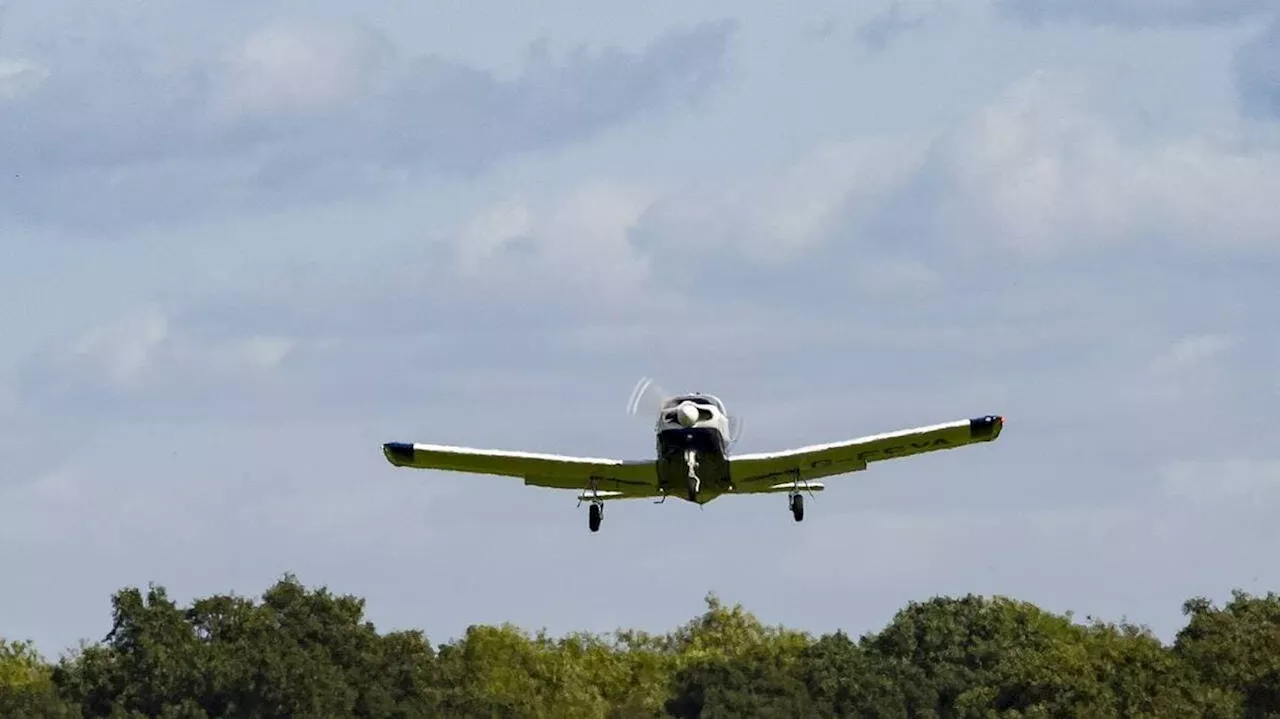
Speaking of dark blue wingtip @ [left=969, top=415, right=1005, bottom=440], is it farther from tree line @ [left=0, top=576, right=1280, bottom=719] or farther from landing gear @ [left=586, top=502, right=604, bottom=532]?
tree line @ [left=0, top=576, right=1280, bottom=719]

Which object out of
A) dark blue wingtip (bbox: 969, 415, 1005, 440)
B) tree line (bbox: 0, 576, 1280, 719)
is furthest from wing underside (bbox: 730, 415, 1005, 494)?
tree line (bbox: 0, 576, 1280, 719)

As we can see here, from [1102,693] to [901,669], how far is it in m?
29.8

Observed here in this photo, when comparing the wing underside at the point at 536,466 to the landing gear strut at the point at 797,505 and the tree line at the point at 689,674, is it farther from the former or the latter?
the tree line at the point at 689,674

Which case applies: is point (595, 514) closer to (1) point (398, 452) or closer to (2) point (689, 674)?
(1) point (398, 452)

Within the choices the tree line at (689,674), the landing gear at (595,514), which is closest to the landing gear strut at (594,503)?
the landing gear at (595,514)

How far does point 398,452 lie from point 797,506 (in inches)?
340

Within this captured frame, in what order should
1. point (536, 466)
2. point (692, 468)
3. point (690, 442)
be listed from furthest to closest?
1. point (536, 466)
2. point (692, 468)
3. point (690, 442)

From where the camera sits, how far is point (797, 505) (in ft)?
193

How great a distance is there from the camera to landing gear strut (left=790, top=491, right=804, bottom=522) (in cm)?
5866

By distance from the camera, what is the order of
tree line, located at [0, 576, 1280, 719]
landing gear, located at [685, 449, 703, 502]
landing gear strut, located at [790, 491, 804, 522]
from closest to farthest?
1. landing gear, located at [685, 449, 703, 502]
2. landing gear strut, located at [790, 491, 804, 522]
3. tree line, located at [0, 576, 1280, 719]

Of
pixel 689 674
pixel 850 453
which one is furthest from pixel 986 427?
pixel 689 674

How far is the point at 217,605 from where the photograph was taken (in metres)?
122

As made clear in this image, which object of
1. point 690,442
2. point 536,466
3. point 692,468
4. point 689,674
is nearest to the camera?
point 690,442

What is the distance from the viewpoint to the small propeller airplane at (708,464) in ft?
182
